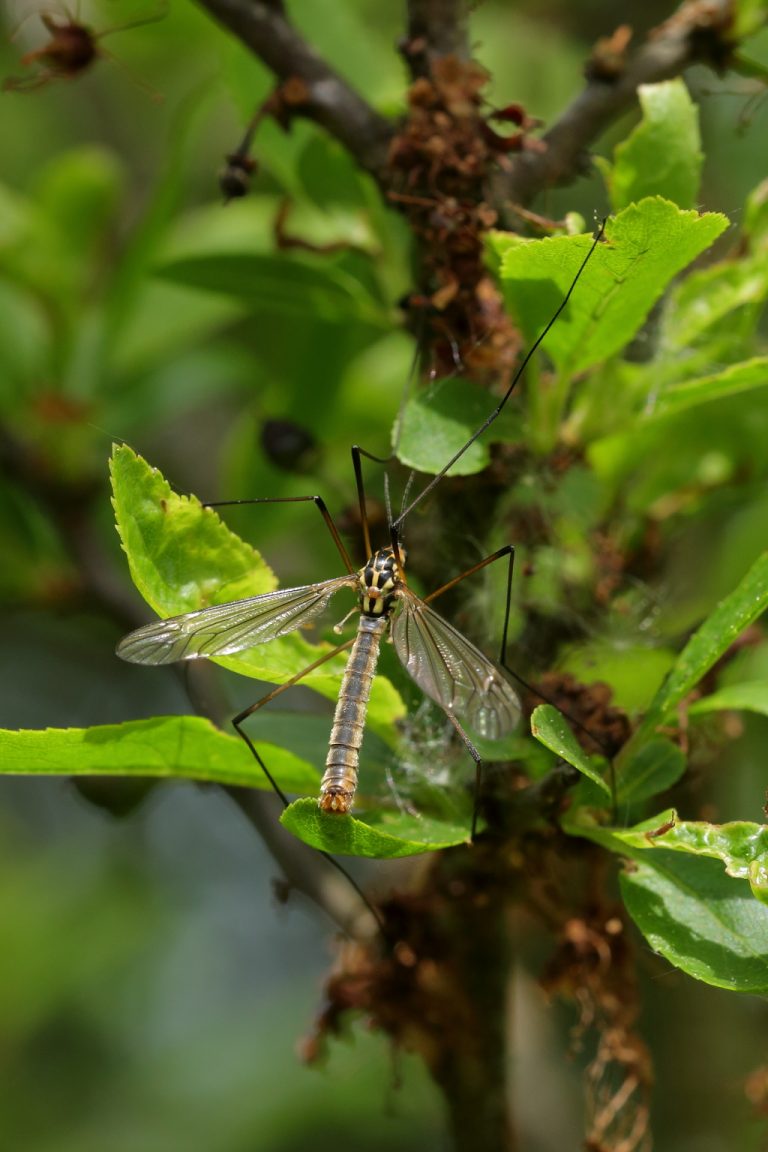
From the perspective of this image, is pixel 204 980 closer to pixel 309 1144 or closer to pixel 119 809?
pixel 309 1144

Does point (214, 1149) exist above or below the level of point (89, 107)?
below

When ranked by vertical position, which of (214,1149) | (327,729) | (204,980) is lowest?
(204,980)

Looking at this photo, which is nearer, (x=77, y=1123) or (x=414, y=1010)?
(x=414, y=1010)

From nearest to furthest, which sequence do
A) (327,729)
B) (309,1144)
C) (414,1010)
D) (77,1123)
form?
Answer: (327,729), (414,1010), (309,1144), (77,1123)

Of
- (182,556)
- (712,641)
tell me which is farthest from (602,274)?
(182,556)

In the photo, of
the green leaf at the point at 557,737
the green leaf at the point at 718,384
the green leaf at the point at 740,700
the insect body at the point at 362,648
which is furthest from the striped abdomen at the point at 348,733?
the green leaf at the point at 718,384

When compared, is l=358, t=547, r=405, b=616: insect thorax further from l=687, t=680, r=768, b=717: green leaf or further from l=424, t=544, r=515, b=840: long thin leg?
l=687, t=680, r=768, b=717: green leaf

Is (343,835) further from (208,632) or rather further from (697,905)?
(208,632)

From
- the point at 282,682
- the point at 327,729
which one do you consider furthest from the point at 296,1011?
the point at 282,682
